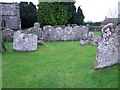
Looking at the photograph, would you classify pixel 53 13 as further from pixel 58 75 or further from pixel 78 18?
pixel 58 75

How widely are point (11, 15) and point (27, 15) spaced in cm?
314

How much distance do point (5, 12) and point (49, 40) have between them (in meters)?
16.0

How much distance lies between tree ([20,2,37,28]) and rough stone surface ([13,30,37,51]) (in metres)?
24.6

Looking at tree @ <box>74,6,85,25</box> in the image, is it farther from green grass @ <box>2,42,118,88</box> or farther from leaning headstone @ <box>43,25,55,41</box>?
green grass @ <box>2,42,118,88</box>

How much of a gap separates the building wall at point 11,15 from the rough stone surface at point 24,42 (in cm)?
2213

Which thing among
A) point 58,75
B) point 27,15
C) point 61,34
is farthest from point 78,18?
point 58,75

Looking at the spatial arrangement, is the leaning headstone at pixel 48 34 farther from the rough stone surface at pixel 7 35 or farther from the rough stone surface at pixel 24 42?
the rough stone surface at pixel 24 42

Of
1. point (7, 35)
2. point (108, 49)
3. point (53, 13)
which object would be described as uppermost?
point (53, 13)

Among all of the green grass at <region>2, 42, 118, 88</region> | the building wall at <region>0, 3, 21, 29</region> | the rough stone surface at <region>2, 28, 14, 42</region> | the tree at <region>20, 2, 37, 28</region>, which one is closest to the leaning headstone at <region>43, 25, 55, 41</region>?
the rough stone surface at <region>2, 28, 14, 42</region>

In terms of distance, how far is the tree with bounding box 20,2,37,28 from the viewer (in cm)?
4666

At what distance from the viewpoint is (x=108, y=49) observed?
12.5 meters

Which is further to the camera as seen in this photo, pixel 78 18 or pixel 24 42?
pixel 78 18

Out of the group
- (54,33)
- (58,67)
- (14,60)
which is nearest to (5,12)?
(54,33)

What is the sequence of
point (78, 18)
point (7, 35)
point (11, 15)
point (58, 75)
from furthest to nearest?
point (78, 18)
point (11, 15)
point (7, 35)
point (58, 75)
